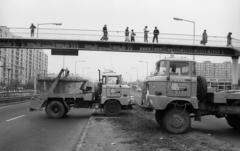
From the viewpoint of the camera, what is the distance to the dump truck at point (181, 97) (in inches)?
307

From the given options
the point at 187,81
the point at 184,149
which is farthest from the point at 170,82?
the point at 184,149

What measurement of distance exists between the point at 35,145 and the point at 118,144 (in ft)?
8.50

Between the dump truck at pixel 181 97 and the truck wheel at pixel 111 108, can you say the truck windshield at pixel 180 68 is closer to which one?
the dump truck at pixel 181 97

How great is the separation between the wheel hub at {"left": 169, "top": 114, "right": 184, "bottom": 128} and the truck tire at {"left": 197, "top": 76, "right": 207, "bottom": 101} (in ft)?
3.80

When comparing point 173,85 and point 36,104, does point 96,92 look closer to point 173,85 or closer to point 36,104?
point 36,104

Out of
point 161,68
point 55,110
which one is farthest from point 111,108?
point 161,68

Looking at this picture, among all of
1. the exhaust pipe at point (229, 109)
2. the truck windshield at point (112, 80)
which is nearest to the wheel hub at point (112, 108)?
the truck windshield at point (112, 80)

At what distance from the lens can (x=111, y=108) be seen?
12859 millimetres

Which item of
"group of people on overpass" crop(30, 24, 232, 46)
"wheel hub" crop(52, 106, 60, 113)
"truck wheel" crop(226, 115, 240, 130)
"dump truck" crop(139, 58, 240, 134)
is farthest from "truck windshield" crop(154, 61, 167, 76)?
"group of people on overpass" crop(30, 24, 232, 46)

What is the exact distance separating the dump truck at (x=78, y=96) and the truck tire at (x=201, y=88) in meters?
5.64

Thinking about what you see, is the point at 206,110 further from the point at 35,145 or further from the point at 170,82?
the point at 35,145

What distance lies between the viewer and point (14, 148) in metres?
6.31

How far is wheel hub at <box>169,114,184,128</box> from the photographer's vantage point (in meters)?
7.76

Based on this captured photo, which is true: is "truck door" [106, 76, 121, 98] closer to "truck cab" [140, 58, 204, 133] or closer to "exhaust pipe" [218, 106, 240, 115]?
"truck cab" [140, 58, 204, 133]
